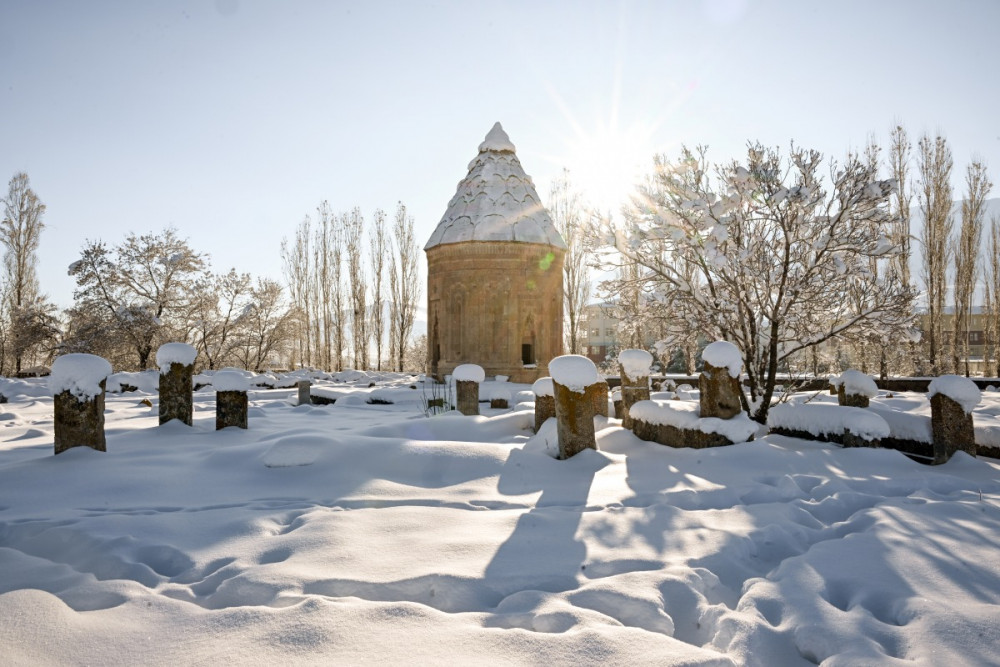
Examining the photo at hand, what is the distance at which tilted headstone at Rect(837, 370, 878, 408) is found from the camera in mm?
7719

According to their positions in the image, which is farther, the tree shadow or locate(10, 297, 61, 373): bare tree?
locate(10, 297, 61, 373): bare tree

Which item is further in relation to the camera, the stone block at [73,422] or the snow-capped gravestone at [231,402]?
the snow-capped gravestone at [231,402]

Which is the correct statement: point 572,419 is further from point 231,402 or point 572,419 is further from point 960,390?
point 231,402

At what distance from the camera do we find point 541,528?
371 centimetres

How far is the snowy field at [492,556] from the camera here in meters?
2.27

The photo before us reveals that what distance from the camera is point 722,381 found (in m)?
6.16

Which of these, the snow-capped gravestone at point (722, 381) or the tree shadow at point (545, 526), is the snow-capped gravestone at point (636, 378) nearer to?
the snow-capped gravestone at point (722, 381)

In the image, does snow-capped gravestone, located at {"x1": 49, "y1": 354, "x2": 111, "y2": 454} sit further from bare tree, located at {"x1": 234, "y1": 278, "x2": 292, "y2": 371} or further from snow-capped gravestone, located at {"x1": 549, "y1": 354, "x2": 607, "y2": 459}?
bare tree, located at {"x1": 234, "y1": 278, "x2": 292, "y2": 371}

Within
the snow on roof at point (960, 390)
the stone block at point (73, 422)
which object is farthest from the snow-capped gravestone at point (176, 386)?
the snow on roof at point (960, 390)

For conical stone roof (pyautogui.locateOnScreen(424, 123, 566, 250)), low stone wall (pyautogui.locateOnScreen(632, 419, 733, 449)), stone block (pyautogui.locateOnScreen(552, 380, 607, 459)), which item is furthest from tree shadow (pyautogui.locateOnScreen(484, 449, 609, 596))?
conical stone roof (pyautogui.locateOnScreen(424, 123, 566, 250))

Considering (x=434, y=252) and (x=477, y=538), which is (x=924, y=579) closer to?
(x=477, y=538)

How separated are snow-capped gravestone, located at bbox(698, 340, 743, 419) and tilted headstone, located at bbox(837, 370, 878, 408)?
2632mm

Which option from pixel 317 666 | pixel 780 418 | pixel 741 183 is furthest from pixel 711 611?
pixel 741 183

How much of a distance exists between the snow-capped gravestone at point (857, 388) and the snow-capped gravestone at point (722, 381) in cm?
263
